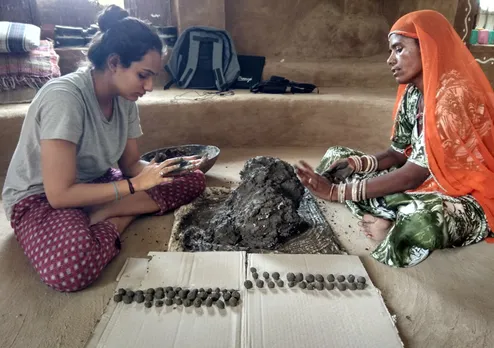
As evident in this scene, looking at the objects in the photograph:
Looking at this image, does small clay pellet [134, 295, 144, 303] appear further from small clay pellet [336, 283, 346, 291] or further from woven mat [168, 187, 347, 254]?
small clay pellet [336, 283, 346, 291]

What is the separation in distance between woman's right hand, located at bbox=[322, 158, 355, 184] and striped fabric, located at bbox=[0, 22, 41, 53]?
2.68 metres

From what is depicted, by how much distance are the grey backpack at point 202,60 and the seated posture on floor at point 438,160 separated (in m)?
2.43

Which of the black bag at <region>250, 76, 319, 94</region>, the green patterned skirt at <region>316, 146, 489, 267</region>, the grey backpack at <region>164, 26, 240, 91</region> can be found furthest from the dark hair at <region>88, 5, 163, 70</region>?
the grey backpack at <region>164, 26, 240, 91</region>

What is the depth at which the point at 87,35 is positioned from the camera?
13.7 ft

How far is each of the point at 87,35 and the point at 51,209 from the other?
2982 millimetres

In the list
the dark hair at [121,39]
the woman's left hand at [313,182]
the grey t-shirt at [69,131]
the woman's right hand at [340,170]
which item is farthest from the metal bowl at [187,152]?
the dark hair at [121,39]

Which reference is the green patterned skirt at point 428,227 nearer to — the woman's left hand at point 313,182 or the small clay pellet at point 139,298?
the woman's left hand at point 313,182

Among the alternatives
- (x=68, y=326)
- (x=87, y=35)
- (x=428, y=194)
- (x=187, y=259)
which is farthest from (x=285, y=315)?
(x=87, y=35)

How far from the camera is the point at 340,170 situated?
242cm

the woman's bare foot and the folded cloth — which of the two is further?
the folded cloth

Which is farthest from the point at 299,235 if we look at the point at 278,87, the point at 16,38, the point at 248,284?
the point at 16,38

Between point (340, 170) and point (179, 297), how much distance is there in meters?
1.29

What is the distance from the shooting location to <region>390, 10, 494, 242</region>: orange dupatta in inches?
70.1

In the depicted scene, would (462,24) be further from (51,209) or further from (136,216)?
(51,209)
